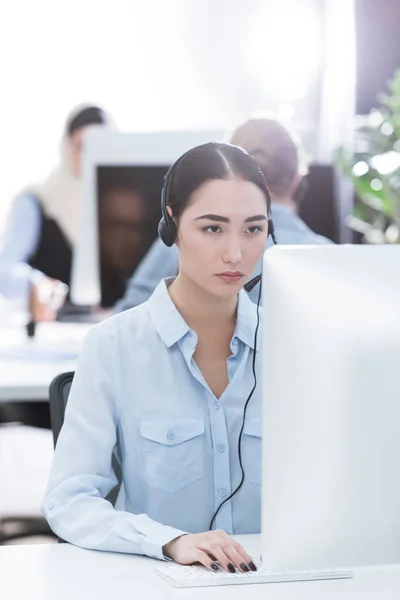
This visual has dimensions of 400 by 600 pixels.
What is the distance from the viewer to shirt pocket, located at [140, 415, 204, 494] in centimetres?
147

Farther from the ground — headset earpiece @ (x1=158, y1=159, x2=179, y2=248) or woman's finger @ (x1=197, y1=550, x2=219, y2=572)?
headset earpiece @ (x1=158, y1=159, x2=179, y2=248)

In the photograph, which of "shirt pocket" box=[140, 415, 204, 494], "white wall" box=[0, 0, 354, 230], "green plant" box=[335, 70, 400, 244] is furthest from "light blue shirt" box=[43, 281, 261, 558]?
"white wall" box=[0, 0, 354, 230]

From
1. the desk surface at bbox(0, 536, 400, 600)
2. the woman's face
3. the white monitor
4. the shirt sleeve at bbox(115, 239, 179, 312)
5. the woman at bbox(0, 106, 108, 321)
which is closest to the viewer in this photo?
the desk surface at bbox(0, 536, 400, 600)

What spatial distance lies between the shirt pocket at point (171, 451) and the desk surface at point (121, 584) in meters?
0.17

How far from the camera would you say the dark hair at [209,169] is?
1461 millimetres

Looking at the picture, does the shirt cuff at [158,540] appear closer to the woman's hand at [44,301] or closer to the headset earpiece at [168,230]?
the headset earpiece at [168,230]

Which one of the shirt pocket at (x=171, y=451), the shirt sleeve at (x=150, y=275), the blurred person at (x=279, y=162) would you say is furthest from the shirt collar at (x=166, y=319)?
the shirt sleeve at (x=150, y=275)

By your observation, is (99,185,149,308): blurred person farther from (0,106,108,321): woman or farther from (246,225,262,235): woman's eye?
(246,225,262,235): woman's eye

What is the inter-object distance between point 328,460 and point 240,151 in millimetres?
553

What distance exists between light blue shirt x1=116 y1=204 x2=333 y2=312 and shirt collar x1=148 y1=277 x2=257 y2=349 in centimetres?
8

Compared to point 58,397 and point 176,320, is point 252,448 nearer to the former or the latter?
point 176,320

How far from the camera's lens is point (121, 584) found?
4.00ft

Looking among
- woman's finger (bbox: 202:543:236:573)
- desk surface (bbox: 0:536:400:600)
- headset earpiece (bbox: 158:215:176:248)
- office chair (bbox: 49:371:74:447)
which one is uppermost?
headset earpiece (bbox: 158:215:176:248)

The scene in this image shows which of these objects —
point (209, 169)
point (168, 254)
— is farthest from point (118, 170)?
point (209, 169)
